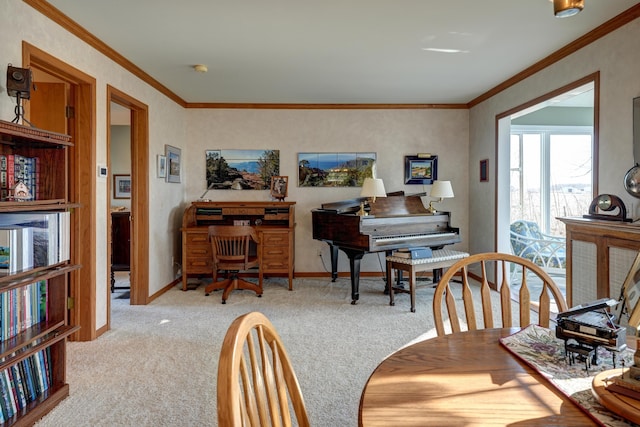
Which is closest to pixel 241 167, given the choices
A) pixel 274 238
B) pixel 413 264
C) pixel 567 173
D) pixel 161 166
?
pixel 161 166

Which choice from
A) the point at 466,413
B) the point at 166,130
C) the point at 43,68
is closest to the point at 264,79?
the point at 166,130

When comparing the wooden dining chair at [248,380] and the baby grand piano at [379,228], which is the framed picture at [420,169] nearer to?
the baby grand piano at [379,228]

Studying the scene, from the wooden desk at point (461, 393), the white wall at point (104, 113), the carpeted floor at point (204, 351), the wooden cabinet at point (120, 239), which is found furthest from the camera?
the wooden cabinet at point (120, 239)

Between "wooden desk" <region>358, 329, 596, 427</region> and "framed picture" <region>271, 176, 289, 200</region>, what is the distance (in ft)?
14.6

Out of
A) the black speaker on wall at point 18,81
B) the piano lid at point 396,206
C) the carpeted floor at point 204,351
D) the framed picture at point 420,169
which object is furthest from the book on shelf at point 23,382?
the framed picture at point 420,169

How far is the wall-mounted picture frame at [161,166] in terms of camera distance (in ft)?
15.0

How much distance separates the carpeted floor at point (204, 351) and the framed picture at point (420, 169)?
5.34 ft

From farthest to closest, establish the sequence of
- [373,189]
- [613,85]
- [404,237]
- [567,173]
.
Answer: [567,173]
[373,189]
[404,237]
[613,85]

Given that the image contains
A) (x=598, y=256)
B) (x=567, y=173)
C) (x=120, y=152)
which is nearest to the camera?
(x=598, y=256)

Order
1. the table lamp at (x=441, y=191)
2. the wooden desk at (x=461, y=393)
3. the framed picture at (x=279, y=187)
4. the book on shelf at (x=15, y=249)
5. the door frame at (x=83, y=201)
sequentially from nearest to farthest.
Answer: the wooden desk at (x=461, y=393) → the book on shelf at (x=15, y=249) → the door frame at (x=83, y=201) → the table lamp at (x=441, y=191) → the framed picture at (x=279, y=187)

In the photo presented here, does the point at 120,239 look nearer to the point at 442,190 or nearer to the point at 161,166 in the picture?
the point at 161,166

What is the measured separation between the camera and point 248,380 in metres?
0.78

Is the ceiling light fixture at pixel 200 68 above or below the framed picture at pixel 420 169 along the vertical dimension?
above

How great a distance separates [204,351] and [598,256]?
2.93 meters
